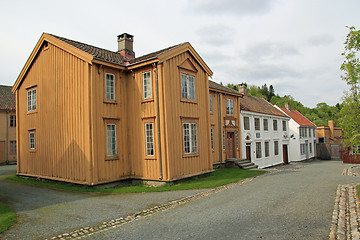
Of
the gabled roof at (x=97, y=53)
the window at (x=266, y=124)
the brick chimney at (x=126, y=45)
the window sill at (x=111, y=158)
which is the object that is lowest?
the window sill at (x=111, y=158)

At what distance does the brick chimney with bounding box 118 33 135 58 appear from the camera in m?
19.1

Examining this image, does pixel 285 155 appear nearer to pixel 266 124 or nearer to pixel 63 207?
pixel 266 124

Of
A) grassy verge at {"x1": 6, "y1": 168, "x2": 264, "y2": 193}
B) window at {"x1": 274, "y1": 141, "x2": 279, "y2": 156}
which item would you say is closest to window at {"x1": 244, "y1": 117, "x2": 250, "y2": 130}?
window at {"x1": 274, "y1": 141, "x2": 279, "y2": 156}

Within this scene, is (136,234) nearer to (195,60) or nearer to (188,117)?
(188,117)

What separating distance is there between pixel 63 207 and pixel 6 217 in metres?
1.90

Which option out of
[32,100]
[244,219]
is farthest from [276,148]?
[244,219]

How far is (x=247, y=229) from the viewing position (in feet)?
23.4

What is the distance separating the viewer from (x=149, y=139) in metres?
14.9

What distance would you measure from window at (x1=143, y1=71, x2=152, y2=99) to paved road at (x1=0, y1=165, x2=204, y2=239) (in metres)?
5.27

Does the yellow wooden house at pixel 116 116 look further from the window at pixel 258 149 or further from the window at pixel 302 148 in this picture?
the window at pixel 302 148

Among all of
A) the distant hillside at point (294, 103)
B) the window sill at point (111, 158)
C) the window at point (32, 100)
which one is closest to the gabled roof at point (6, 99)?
the window at point (32, 100)

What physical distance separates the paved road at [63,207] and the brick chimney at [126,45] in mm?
9888

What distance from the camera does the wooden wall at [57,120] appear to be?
14.1 meters

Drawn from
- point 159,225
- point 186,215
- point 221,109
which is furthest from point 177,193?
point 221,109
